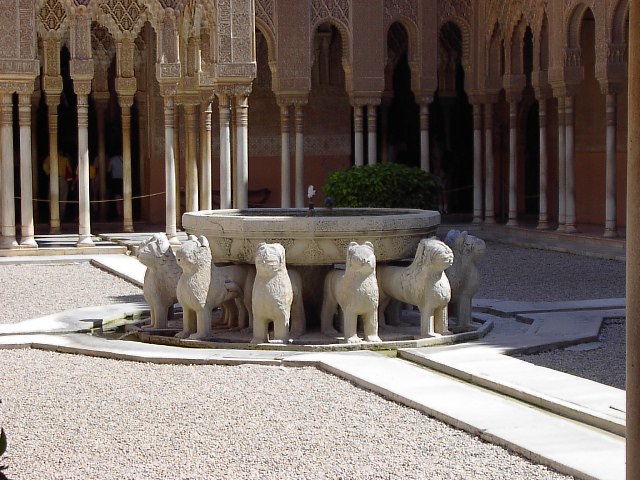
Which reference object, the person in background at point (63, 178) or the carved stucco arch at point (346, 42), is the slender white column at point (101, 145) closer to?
the person in background at point (63, 178)

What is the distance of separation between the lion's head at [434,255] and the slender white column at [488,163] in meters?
13.0

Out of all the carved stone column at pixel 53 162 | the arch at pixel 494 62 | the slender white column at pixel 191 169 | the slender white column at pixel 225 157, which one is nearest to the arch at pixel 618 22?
the arch at pixel 494 62

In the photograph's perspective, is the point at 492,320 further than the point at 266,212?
No

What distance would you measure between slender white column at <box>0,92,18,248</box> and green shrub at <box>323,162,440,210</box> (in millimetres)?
4550

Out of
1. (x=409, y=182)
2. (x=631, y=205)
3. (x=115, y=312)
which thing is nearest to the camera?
(x=631, y=205)

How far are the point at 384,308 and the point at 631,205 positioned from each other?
6.33m

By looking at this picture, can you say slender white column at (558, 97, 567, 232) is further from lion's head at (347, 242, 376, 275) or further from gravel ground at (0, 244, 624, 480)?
gravel ground at (0, 244, 624, 480)

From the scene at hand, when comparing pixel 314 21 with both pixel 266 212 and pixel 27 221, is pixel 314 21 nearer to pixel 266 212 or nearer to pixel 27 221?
pixel 27 221

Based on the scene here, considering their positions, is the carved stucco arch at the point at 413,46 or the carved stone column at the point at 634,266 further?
the carved stucco arch at the point at 413,46

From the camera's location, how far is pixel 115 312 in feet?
35.2

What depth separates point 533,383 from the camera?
22.9ft

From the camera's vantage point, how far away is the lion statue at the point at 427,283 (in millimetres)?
8414

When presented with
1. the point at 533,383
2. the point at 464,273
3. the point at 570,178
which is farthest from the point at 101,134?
the point at 533,383

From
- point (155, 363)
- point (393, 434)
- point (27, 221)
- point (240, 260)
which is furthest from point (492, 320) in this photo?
point (27, 221)
